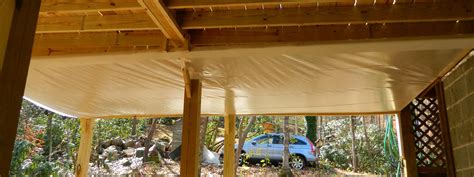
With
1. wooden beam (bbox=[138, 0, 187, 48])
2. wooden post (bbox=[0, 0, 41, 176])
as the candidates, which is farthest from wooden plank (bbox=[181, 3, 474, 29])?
wooden post (bbox=[0, 0, 41, 176])

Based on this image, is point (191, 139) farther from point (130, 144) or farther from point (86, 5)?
point (130, 144)

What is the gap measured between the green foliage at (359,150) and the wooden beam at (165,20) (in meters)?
9.36

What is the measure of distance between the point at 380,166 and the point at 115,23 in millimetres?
9860

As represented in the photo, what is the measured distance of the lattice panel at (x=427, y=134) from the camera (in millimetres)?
4508

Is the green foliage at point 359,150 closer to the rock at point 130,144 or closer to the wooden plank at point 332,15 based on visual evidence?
the rock at point 130,144

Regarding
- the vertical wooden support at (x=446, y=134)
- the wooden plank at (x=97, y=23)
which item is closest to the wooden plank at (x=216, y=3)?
the wooden plank at (x=97, y=23)

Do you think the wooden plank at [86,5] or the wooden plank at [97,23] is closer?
the wooden plank at [86,5]

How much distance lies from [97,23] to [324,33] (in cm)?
148

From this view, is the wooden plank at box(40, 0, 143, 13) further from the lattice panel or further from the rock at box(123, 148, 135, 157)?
the rock at box(123, 148, 135, 157)

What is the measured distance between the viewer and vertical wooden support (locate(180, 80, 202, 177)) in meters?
2.87

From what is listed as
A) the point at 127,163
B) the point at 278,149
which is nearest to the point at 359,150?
the point at 278,149

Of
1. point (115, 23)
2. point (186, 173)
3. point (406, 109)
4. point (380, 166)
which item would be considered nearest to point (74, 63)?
point (115, 23)

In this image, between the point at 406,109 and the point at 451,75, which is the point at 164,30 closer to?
the point at 451,75

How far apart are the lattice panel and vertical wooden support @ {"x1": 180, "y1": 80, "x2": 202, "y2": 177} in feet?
9.95
